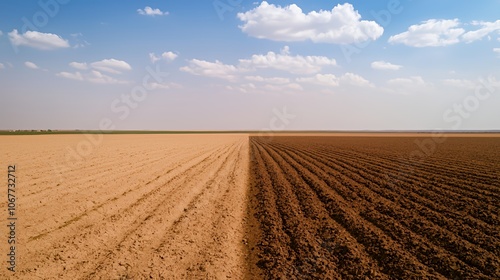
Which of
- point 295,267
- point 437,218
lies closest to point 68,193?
point 295,267

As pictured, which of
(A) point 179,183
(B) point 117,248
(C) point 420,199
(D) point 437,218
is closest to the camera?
(B) point 117,248

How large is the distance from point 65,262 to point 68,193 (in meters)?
5.42

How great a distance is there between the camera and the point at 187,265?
5.02m

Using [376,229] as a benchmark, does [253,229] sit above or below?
below

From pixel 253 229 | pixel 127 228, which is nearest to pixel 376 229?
pixel 253 229

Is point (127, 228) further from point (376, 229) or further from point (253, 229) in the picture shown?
point (376, 229)

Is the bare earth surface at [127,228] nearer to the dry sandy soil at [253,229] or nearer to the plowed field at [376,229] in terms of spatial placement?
the dry sandy soil at [253,229]

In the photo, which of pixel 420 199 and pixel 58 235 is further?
pixel 420 199

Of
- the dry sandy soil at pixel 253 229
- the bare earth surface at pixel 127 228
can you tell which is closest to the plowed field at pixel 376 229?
the dry sandy soil at pixel 253 229

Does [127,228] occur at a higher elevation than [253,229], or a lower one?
higher

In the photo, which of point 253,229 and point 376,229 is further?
point 253,229

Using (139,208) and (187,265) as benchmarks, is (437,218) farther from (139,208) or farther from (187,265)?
(139,208)

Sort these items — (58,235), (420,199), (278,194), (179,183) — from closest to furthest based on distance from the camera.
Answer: (58,235)
(420,199)
(278,194)
(179,183)

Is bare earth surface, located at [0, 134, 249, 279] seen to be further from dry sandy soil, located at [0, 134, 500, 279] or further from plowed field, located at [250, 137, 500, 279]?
plowed field, located at [250, 137, 500, 279]
